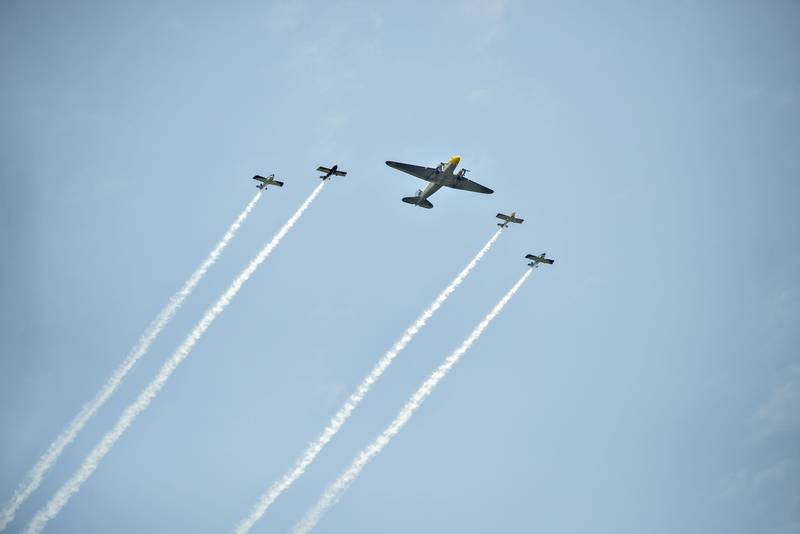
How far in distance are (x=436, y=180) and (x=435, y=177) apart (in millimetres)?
534

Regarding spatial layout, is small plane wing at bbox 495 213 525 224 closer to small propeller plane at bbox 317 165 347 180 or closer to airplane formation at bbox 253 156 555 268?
airplane formation at bbox 253 156 555 268

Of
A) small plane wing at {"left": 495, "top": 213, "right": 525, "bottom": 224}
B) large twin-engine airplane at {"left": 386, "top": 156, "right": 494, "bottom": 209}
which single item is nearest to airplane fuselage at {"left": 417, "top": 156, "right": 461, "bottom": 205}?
large twin-engine airplane at {"left": 386, "top": 156, "right": 494, "bottom": 209}

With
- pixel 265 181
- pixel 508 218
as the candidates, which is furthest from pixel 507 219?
pixel 265 181

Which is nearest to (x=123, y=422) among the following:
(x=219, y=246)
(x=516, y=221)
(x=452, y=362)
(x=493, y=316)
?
(x=219, y=246)

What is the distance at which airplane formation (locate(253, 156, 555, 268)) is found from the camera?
10719cm

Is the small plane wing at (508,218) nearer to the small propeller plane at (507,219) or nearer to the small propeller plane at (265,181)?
the small propeller plane at (507,219)

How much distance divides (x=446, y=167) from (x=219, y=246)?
1228 inches

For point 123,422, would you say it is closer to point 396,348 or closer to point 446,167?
point 396,348

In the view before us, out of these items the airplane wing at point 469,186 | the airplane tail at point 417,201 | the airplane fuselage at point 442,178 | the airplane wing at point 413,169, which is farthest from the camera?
the airplane tail at point 417,201

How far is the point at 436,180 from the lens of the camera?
10869 centimetres

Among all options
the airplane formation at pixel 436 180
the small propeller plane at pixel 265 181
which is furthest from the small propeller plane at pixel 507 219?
the small propeller plane at pixel 265 181

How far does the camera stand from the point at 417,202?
112 metres

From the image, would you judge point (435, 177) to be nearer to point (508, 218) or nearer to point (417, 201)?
point (417, 201)

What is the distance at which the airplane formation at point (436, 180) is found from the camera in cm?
10719
